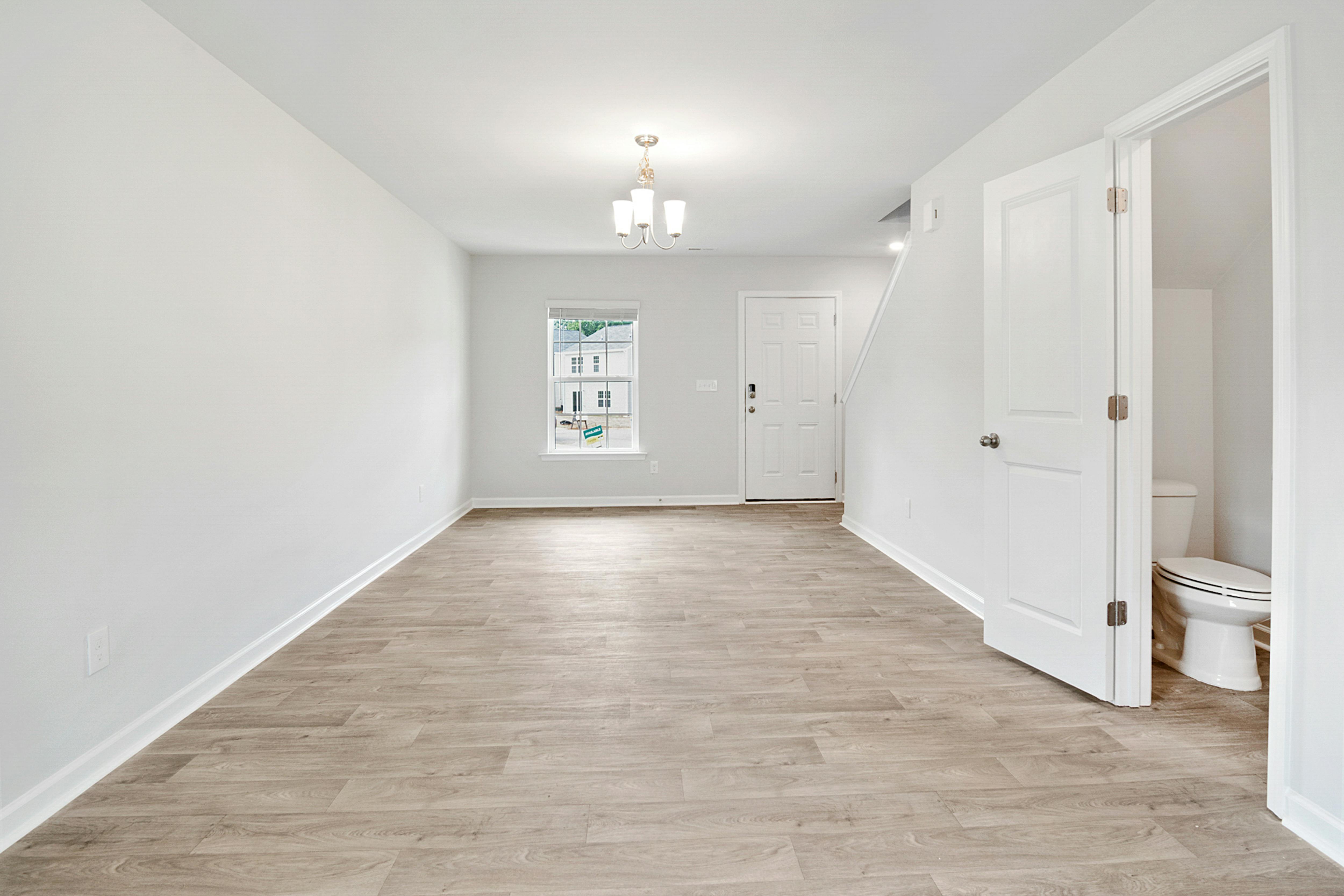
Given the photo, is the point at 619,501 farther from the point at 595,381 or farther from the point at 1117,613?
the point at 1117,613

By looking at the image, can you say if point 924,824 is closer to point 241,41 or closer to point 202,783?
point 202,783

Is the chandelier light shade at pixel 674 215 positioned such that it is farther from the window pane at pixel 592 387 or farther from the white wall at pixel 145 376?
the window pane at pixel 592 387

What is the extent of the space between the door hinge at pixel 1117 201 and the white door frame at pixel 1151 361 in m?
0.02

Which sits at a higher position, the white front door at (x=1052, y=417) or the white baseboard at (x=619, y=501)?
the white front door at (x=1052, y=417)

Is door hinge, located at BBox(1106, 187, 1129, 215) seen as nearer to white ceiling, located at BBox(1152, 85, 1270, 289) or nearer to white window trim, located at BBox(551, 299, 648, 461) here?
white ceiling, located at BBox(1152, 85, 1270, 289)

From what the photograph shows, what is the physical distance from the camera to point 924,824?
171cm

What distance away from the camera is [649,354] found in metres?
6.53

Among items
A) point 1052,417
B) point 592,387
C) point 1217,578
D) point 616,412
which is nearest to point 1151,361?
point 1052,417

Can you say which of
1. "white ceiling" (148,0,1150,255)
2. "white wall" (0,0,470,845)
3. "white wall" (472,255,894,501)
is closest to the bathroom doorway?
"white ceiling" (148,0,1150,255)

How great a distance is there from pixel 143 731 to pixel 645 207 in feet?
9.98

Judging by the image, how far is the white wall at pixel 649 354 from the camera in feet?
21.1

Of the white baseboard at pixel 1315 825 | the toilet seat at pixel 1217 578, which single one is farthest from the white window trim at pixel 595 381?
the white baseboard at pixel 1315 825

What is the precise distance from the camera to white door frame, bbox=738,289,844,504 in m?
6.52

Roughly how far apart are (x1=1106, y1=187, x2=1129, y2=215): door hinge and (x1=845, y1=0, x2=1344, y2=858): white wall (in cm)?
29
